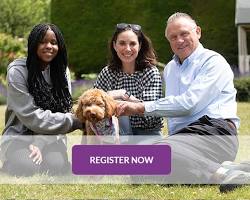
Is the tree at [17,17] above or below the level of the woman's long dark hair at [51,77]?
below

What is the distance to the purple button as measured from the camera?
508cm

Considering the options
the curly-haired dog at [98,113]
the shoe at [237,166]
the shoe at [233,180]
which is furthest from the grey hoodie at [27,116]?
the shoe at [233,180]

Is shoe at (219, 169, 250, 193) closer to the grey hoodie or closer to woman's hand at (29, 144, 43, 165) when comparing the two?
the grey hoodie

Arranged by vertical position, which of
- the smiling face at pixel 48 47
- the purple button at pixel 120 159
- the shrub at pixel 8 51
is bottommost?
the shrub at pixel 8 51

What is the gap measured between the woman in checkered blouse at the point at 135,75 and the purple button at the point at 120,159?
1122 mm

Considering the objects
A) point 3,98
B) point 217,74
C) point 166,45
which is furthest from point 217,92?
point 166,45

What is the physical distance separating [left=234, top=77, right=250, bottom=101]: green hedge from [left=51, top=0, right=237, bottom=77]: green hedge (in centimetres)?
592

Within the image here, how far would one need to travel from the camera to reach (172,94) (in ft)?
19.3

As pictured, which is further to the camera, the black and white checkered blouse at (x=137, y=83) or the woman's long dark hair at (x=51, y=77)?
the black and white checkered blouse at (x=137, y=83)

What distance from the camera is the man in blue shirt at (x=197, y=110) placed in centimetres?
547

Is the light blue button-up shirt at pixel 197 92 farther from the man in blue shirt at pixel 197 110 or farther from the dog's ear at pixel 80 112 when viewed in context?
the dog's ear at pixel 80 112

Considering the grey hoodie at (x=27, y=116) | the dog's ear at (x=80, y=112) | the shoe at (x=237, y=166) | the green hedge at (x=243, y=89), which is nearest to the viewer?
the shoe at (x=237, y=166)

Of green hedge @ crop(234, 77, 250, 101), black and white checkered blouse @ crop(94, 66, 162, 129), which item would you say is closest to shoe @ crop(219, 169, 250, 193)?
black and white checkered blouse @ crop(94, 66, 162, 129)

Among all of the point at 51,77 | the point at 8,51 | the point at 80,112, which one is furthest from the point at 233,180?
the point at 8,51
